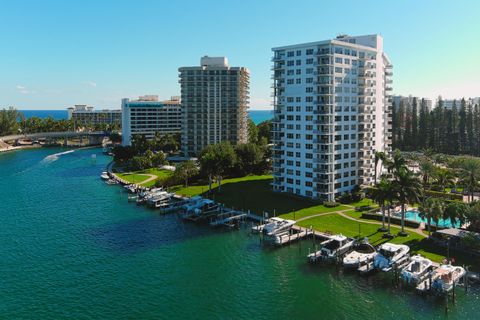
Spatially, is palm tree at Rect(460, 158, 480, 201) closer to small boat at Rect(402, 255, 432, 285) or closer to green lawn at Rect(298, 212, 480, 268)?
green lawn at Rect(298, 212, 480, 268)

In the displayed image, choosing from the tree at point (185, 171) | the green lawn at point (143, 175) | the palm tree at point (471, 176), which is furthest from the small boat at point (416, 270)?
the green lawn at point (143, 175)

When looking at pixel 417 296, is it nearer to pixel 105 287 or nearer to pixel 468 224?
pixel 468 224

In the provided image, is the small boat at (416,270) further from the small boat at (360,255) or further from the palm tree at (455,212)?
the palm tree at (455,212)

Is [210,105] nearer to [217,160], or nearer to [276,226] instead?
[217,160]

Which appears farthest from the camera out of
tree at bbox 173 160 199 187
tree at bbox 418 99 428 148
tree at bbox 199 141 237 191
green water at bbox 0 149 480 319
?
tree at bbox 418 99 428 148

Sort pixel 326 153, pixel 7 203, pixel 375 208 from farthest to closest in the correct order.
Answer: pixel 7 203 → pixel 326 153 → pixel 375 208

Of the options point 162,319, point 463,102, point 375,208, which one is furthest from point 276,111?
point 463,102

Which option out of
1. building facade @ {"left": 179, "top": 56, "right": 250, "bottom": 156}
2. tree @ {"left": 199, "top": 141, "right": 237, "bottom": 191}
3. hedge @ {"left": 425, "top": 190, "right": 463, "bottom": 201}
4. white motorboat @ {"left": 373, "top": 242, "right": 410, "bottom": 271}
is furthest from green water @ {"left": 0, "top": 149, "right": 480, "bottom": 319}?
building facade @ {"left": 179, "top": 56, "right": 250, "bottom": 156}
